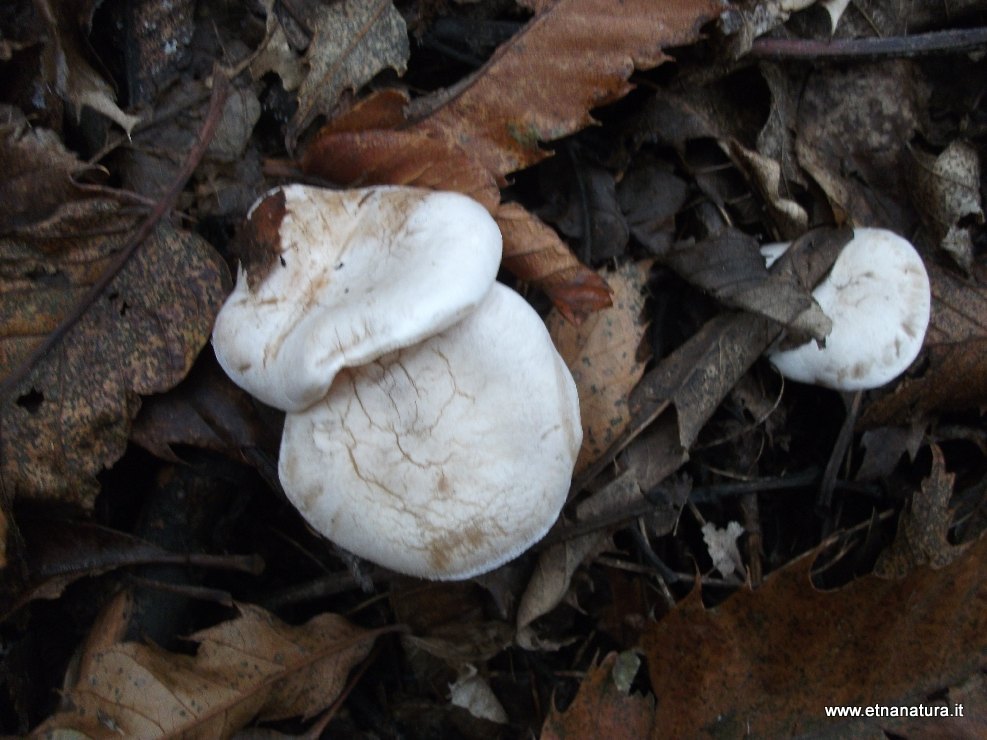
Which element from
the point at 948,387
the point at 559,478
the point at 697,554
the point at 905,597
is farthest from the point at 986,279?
the point at 559,478

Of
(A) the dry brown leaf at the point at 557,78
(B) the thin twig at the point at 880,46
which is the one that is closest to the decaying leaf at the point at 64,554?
(A) the dry brown leaf at the point at 557,78

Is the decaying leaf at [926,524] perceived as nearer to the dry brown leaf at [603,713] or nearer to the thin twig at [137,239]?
the dry brown leaf at [603,713]

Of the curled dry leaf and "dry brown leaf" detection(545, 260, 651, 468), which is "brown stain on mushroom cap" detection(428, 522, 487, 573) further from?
the curled dry leaf

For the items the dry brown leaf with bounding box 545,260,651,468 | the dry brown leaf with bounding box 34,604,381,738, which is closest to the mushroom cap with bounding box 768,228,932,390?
the dry brown leaf with bounding box 545,260,651,468

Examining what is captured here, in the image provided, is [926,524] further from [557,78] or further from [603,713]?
[557,78]

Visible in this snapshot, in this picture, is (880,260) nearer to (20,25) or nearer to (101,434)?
(101,434)
